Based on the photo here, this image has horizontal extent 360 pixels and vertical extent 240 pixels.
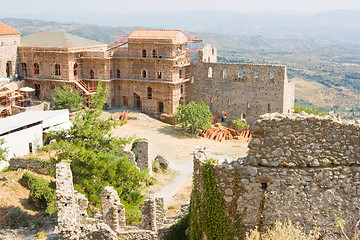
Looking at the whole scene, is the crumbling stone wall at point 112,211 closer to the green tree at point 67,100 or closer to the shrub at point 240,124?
the shrub at point 240,124

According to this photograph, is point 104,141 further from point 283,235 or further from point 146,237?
point 283,235

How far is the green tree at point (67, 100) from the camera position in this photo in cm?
4131

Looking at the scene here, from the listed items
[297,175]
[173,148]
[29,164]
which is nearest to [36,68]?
[173,148]

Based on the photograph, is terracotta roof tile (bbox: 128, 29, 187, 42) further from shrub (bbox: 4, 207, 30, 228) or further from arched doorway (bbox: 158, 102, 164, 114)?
shrub (bbox: 4, 207, 30, 228)

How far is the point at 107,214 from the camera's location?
15414mm

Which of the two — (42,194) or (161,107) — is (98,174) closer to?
(42,194)

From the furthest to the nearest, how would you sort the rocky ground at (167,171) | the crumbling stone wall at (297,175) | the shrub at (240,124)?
the shrub at (240,124) < the rocky ground at (167,171) < the crumbling stone wall at (297,175)

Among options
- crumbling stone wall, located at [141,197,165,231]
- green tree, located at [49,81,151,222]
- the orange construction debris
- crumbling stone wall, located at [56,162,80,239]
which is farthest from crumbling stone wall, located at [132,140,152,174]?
crumbling stone wall, located at [141,197,165,231]

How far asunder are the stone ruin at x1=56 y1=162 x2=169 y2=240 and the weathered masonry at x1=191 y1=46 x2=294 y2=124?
2673cm

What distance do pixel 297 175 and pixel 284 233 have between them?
1.17m

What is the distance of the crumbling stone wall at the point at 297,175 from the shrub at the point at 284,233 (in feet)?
0.49

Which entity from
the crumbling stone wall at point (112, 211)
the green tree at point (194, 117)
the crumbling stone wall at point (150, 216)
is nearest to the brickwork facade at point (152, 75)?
the green tree at point (194, 117)

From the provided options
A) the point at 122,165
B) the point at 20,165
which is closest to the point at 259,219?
the point at 122,165

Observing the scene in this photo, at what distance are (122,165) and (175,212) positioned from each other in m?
3.38
